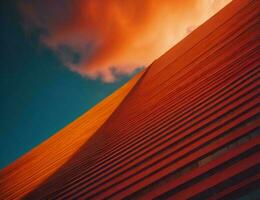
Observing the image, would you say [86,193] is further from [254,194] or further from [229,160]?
[254,194]

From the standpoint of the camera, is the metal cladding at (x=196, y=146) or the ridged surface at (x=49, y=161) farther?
the ridged surface at (x=49, y=161)

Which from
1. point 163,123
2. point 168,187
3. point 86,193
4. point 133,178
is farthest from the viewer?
point 163,123

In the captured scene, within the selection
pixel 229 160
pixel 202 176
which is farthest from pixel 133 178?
pixel 229 160

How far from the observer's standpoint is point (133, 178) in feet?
7.04

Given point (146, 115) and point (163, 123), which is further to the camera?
point (146, 115)

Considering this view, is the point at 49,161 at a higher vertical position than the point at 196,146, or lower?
higher

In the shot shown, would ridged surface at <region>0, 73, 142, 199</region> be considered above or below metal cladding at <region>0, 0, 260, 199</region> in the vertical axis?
above

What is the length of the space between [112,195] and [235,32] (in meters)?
2.67

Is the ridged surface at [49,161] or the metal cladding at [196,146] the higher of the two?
the ridged surface at [49,161]

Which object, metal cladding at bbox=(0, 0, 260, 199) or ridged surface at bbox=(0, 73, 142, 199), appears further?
ridged surface at bbox=(0, 73, 142, 199)

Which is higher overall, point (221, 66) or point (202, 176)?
point (221, 66)

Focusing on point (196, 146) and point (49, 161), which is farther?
point (49, 161)

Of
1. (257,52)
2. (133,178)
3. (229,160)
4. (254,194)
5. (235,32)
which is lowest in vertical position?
(254,194)

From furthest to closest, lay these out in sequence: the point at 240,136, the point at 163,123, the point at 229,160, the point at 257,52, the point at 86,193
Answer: the point at 163,123 → the point at 86,193 → the point at 257,52 → the point at 240,136 → the point at 229,160
